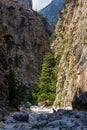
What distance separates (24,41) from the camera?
148750 mm

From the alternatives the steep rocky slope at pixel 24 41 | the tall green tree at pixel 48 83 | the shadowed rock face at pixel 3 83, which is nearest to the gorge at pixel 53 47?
the steep rocky slope at pixel 24 41

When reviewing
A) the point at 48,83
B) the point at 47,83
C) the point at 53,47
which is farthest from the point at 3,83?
the point at 53,47

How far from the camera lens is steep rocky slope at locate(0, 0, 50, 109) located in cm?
13350

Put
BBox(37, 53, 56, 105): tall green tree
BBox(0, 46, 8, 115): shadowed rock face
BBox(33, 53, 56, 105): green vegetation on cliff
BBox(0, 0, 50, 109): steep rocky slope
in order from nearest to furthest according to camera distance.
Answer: BBox(0, 46, 8, 115): shadowed rock face → BBox(33, 53, 56, 105): green vegetation on cliff → BBox(37, 53, 56, 105): tall green tree → BBox(0, 0, 50, 109): steep rocky slope

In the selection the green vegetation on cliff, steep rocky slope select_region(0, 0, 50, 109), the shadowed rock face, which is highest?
steep rocky slope select_region(0, 0, 50, 109)

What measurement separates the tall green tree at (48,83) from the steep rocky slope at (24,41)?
1982 cm

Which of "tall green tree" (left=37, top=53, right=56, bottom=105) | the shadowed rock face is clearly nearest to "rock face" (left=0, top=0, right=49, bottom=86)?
"tall green tree" (left=37, top=53, right=56, bottom=105)

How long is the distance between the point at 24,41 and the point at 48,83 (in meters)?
48.2

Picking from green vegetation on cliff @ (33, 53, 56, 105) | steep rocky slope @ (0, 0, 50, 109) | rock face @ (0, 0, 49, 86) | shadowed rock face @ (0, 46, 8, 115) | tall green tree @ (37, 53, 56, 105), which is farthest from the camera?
rock face @ (0, 0, 49, 86)

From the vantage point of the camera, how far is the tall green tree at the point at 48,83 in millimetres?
99625

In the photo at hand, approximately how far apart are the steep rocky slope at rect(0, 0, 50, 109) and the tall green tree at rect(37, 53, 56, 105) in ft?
65.0

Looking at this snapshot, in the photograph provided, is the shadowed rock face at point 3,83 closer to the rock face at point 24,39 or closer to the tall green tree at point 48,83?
the tall green tree at point 48,83

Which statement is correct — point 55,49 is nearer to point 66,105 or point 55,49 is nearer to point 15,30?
point 15,30

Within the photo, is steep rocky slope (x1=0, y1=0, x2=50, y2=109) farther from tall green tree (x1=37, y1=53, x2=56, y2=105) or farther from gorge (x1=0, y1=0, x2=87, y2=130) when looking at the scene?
tall green tree (x1=37, y1=53, x2=56, y2=105)
